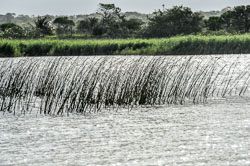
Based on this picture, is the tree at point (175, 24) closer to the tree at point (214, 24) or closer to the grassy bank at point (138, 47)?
the tree at point (214, 24)

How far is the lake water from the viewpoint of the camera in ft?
17.1

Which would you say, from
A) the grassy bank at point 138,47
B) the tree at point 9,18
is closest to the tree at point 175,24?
the grassy bank at point 138,47

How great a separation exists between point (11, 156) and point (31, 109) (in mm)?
3394

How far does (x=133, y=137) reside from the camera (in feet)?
20.9

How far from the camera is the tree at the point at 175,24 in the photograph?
134ft

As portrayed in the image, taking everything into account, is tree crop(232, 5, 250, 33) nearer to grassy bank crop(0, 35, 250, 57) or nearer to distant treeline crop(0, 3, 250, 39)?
distant treeline crop(0, 3, 250, 39)

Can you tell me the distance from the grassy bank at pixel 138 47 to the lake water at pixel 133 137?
1776 centimetres

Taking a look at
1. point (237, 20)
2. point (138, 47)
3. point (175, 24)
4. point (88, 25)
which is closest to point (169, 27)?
point (175, 24)

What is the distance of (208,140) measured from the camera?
606cm

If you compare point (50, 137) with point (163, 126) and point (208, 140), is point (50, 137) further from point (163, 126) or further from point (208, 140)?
point (208, 140)

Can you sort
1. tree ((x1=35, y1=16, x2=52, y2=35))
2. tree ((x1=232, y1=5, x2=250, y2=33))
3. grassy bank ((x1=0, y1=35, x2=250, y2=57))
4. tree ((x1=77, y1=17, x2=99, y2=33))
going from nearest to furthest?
grassy bank ((x1=0, y1=35, x2=250, y2=57)) < tree ((x1=232, y1=5, x2=250, y2=33)) < tree ((x1=35, y1=16, x2=52, y2=35)) < tree ((x1=77, y1=17, x2=99, y2=33))

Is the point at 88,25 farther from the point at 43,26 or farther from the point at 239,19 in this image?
the point at 239,19

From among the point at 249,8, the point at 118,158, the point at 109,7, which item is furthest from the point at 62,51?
the point at 109,7

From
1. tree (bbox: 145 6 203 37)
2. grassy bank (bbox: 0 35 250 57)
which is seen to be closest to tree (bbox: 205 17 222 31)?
tree (bbox: 145 6 203 37)
